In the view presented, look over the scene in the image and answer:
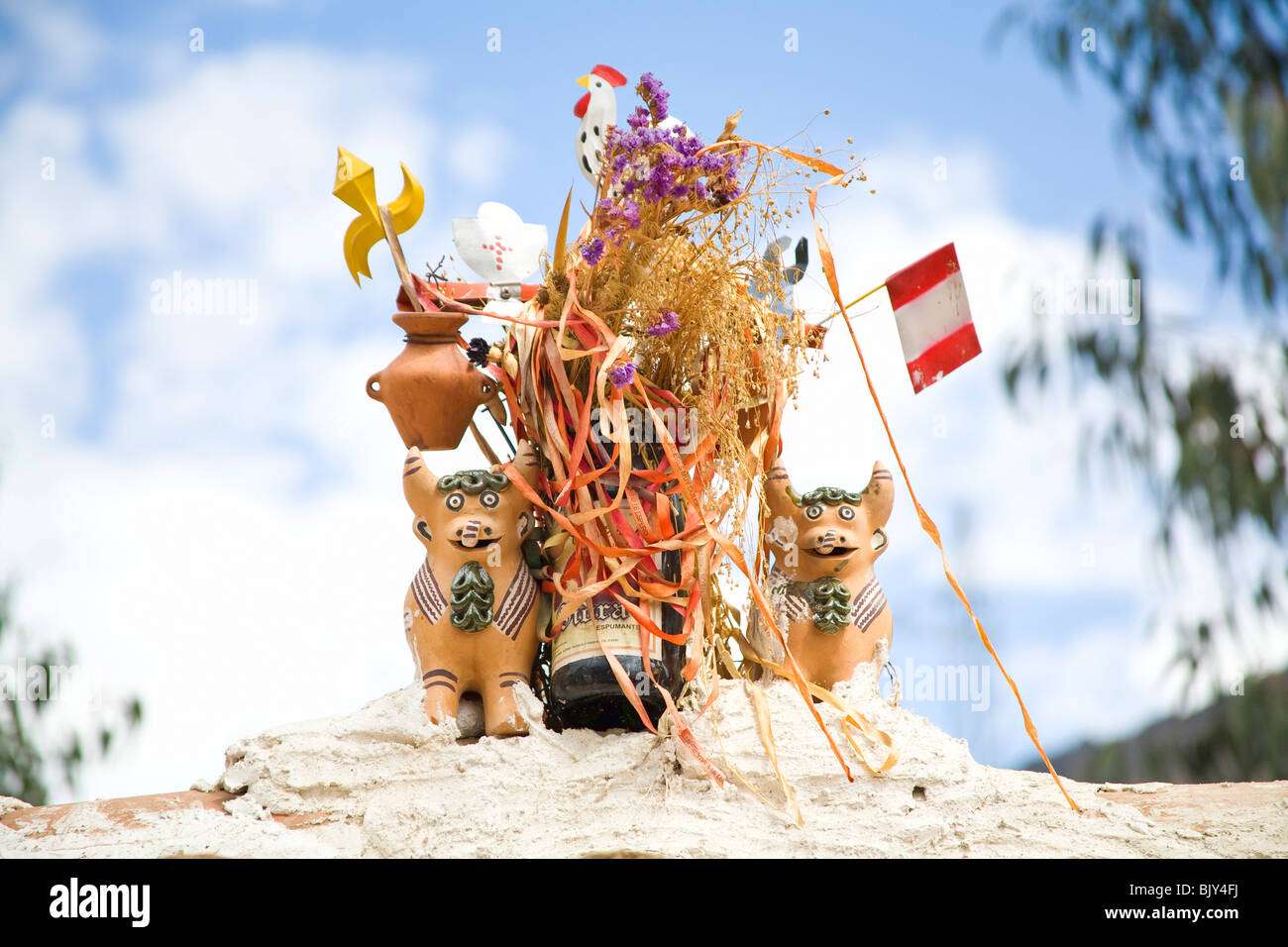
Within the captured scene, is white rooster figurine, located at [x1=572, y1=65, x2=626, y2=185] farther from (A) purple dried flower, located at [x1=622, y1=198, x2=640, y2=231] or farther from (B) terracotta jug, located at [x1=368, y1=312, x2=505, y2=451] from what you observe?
(B) terracotta jug, located at [x1=368, y1=312, x2=505, y2=451]

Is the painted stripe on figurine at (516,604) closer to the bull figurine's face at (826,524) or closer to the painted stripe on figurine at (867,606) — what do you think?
the bull figurine's face at (826,524)

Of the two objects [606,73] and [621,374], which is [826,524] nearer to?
[621,374]

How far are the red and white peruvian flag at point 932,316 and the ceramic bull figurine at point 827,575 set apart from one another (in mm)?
262

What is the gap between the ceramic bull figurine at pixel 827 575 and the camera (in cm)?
286

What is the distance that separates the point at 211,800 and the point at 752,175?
5.58 feet

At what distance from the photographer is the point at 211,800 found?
2.66 metres

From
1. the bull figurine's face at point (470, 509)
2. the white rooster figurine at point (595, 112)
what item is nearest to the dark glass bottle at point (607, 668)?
the bull figurine's face at point (470, 509)

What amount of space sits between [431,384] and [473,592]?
507 millimetres

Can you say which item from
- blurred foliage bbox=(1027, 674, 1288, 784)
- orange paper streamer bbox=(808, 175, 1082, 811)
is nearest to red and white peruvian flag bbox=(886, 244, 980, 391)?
orange paper streamer bbox=(808, 175, 1082, 811)

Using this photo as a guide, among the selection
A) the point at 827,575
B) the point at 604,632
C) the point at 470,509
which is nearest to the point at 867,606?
the point at 827,575

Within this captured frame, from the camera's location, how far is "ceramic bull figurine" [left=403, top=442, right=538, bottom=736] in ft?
8.95

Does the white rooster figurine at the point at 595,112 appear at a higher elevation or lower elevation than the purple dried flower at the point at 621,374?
higher

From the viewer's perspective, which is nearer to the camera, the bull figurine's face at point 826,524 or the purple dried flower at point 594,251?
the purple dried flower at point 594,251

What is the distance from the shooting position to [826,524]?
289 cm
